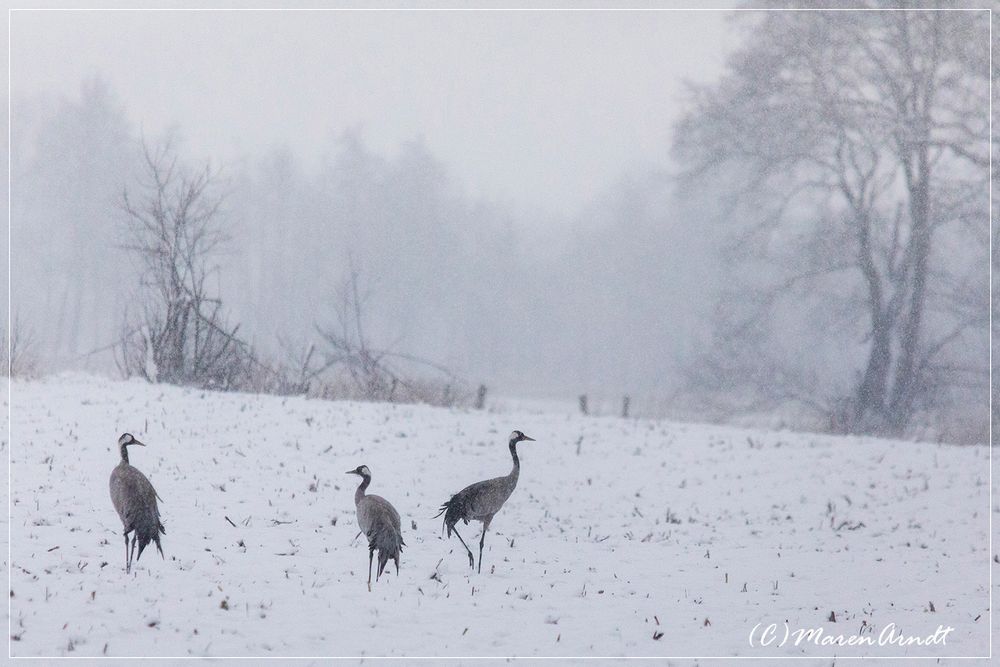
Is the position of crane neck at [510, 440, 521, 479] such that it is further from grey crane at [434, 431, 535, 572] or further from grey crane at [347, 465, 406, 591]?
grey crane at [347, 465, 406, 591]

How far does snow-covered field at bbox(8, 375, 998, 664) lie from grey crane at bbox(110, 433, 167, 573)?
1.45 feet

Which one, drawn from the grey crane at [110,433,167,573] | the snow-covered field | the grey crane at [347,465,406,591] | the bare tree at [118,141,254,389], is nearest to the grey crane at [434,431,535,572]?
the snow-covered field

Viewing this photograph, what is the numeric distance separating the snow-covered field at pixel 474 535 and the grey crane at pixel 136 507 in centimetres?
44

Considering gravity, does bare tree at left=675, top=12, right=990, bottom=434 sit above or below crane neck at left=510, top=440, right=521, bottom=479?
above

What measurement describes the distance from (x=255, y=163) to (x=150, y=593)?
57.3m

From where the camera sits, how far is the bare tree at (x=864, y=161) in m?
25.0

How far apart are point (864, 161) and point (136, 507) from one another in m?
25.5

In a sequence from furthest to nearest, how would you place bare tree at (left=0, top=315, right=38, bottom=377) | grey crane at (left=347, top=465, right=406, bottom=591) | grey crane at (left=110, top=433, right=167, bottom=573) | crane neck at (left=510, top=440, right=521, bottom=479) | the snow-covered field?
bare tree at (left=0, top=315, right=38, bottom=377)
crane neck at (left=510, top=440, right=521, bottom=479)
grey crane at (left=347, top=465, right=406, bottom=591)
grey crane at (left=110, top=433, right=167, bottom=573)
the snow-covered field

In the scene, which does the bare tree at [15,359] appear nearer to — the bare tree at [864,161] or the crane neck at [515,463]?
the crane neck at [515,463]

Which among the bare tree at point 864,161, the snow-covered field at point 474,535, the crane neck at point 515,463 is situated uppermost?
the bare tree at point 864,161

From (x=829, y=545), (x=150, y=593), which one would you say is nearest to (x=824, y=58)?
(x=829, y=545)

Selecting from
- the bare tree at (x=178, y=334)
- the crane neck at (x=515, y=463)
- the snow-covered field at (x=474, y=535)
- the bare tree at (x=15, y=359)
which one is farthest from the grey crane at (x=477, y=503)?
the bare tree at (x=15, y=359)

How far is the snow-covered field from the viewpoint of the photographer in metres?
7.80

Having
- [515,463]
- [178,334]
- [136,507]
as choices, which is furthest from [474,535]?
[178,334]
